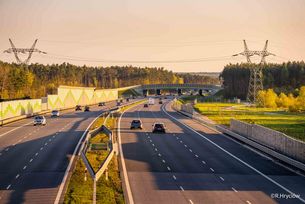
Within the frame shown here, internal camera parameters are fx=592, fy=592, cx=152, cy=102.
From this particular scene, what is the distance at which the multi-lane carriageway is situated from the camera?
30078mm

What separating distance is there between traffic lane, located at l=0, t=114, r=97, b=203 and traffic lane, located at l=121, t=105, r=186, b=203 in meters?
4.36

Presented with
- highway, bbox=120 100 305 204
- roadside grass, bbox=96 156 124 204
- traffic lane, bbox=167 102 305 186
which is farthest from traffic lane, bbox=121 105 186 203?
traffic lane, bbox=167 102 305 186

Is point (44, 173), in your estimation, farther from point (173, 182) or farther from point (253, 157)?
point (253, 157)

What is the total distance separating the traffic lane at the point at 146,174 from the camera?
29.5m

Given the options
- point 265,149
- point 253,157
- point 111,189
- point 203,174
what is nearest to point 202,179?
point 203,174

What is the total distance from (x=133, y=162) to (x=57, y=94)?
92.5 meters

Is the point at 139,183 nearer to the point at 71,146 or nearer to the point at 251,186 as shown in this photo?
the point at 251,186

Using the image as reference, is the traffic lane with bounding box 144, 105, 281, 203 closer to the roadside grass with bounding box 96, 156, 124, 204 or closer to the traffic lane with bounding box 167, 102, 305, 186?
the traffic lane with bounding box 167, 102, 305, 186

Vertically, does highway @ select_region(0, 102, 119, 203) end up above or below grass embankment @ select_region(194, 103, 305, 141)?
above

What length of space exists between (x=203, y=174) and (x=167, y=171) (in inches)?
96.9

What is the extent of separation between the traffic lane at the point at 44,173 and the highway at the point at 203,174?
432 centimetres

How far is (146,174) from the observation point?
37.2 meters

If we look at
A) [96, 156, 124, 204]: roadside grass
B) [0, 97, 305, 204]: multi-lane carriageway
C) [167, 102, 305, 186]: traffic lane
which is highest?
[96, 156, 124, 204]: roadside grass

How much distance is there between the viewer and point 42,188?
31656 millimetres
